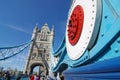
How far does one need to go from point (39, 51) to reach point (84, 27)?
5687 centimetres

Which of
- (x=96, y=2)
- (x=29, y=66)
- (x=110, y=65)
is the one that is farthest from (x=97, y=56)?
(x=29, y=66)

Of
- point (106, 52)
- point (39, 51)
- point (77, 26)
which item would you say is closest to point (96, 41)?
point (106, 52)

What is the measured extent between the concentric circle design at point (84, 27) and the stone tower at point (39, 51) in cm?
5286

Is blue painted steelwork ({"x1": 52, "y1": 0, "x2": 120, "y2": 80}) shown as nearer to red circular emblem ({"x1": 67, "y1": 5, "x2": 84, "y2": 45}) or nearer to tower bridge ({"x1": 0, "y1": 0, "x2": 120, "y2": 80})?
tower bridge ({"x1": 0, "y1": 0, "x2": 120, "y2": 80})

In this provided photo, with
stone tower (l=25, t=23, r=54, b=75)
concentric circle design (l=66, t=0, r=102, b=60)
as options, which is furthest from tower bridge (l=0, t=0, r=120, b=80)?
stone tower (l=25, t=23, r=54, b=75)

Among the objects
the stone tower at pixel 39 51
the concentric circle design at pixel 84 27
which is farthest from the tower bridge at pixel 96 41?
the stone tower at pixel 39 51

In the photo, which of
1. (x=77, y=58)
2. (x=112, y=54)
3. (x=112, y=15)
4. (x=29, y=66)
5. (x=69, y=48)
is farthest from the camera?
(x=29, y=66)

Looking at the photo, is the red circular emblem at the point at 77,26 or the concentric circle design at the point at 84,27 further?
the red circular emblem at the point at 77,26

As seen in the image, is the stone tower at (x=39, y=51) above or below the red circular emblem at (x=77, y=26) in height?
above

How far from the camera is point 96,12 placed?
2424 millimetres

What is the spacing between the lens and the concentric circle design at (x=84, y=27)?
2.44 metres

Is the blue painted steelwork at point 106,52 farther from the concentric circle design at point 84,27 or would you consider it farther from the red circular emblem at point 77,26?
the red circular emblem at point 77,26

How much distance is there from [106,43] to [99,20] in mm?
453

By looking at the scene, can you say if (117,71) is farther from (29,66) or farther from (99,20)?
(29,66)
